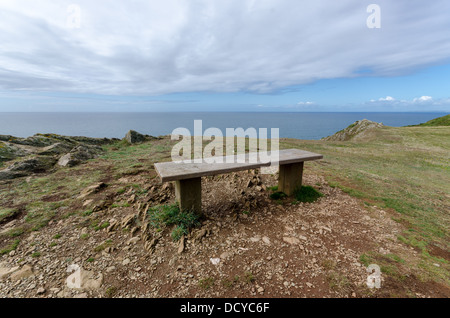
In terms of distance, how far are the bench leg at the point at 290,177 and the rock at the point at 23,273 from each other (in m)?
4.99

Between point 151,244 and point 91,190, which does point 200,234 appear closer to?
point 151,244

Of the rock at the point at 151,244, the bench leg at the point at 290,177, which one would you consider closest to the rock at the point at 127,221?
the rock at the point at 151,244

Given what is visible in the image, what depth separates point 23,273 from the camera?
2805mm

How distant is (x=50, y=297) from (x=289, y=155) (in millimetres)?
4987

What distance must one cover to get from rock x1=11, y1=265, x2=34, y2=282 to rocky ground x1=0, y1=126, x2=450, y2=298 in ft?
0.04

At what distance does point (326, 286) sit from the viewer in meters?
2.64

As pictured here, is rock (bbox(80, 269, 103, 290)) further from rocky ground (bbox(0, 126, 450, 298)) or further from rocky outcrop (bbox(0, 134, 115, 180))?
rocky outcrop (bbox(0, 134, 115, 180))

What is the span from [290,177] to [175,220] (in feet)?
9.96

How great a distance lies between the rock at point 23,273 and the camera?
2.73 m

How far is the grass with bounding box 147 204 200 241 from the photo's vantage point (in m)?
3.67

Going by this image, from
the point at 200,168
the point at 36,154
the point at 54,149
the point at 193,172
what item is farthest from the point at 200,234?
the point at 54,149

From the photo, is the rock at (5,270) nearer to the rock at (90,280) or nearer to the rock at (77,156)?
the rock at (90,280)

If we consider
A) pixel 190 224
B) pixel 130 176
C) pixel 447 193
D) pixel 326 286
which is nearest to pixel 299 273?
pixel 326 286

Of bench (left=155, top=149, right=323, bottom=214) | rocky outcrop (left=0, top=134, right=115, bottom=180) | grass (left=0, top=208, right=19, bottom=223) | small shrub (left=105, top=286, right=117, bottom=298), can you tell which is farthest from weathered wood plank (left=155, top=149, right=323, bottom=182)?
rocky outcrop (left=0, top=134, right=115, bottom=180)
